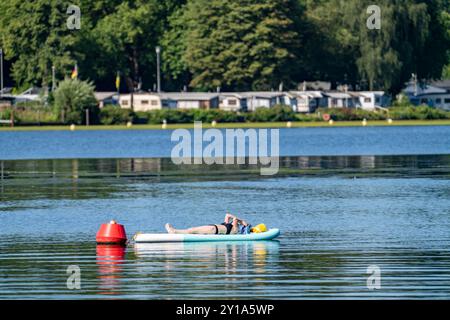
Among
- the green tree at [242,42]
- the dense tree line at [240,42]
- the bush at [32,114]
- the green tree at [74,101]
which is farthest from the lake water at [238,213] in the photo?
the green tree at [242,42]

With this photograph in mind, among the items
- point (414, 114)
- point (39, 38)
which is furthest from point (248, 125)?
point (39, 38)

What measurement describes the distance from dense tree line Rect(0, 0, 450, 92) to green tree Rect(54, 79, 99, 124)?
16.8 m

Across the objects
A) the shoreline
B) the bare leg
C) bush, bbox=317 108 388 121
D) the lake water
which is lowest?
the lake water

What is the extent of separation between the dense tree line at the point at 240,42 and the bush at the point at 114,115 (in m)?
13.8

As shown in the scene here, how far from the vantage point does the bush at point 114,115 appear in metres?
148

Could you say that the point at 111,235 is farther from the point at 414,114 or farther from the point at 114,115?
the point at 414,114

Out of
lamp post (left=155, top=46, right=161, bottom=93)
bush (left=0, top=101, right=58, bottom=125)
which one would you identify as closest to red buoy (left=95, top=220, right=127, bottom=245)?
bush (left=0, top=101, right=58, bottom=125)

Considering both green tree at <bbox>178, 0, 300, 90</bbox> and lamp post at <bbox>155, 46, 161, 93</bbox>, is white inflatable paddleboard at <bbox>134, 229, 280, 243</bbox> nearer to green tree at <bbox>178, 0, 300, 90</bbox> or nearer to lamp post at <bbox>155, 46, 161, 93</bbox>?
lamp post at <bbox>155, 46, 161, 93</bbox>

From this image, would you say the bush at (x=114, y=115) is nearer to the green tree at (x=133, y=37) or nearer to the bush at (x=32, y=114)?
the bush at (x=32, y=114)

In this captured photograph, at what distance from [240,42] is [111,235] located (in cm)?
12713

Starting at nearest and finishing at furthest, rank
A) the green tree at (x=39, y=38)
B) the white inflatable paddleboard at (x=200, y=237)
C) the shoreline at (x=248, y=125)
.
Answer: the white inflatable paddleboard at (x=200, y=237), the shoreline at (x=248, y=125), the green tree at (x=39, y=38)

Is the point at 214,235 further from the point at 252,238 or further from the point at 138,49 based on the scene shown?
the point at 138,49

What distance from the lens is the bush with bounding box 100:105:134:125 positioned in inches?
5842

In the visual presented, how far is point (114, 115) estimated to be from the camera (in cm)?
14888
